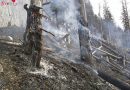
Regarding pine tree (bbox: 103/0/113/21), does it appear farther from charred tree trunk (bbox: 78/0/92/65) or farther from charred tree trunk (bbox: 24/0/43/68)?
charred tree trunk (bbox: 24/0/43/68)

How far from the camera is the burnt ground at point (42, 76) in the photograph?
6383mm

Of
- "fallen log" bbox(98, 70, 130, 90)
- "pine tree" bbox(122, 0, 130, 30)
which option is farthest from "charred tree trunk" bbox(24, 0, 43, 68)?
"pine tree" bbox(122, 0, 130, 30)

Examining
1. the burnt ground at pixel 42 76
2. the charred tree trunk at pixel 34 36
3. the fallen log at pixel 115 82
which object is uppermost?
the charred tree trunk at pixel 34 36

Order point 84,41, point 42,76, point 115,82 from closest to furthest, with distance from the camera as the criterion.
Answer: point 42,76, point 115,82, point 84,41

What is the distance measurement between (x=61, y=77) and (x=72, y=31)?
628 inches

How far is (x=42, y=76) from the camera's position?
7.13 meters

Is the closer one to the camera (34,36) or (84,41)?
(34,36)

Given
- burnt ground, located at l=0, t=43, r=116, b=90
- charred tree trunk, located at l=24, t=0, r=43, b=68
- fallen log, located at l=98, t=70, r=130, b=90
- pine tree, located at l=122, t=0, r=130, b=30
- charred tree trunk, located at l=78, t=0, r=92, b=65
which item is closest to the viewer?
burnt ground, located at l=0, t=43, r=116, b=90

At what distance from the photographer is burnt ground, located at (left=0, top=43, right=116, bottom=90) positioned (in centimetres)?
638

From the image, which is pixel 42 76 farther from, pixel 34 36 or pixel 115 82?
pixel 115 82

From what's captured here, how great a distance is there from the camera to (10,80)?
6.29 m

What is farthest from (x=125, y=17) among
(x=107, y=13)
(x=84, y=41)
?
(x=84, y=41)

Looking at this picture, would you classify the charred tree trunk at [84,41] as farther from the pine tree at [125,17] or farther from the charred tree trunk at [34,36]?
the pine tree at [125,17]

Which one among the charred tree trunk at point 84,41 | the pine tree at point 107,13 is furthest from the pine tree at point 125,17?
the charred tree trunk at point 84,41
